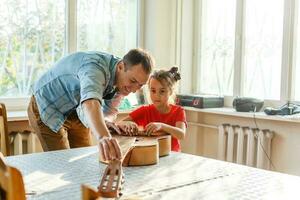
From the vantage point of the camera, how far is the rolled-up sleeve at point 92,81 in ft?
4.96

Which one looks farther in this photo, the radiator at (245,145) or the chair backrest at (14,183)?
the radiator at (245,145)

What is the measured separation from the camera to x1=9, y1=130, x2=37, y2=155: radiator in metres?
2.69

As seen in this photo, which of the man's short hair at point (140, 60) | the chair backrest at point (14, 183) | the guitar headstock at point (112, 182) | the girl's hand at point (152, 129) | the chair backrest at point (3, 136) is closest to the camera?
the chair backrest at point (14, 183)

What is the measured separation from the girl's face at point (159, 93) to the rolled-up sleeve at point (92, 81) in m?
0.69

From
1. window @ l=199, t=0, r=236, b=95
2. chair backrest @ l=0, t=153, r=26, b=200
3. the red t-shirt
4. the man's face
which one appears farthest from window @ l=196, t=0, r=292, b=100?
chair backrest @ l=0, t=153, r=26, b=200

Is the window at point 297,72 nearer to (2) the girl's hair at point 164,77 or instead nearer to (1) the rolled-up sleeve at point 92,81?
(2) the girl's hair at point 164,77

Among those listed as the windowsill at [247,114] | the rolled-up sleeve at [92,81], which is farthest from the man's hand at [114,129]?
the windowsill at [247,114]

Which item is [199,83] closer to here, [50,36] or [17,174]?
[50,36]

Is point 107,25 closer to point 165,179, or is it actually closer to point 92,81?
point 92,81

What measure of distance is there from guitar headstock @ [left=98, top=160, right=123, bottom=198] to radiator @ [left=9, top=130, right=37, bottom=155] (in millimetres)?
1565

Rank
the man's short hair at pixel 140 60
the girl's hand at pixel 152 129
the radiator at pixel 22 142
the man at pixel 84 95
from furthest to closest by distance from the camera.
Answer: the radiator at pixel 22 142 < the girl's hand at pixel 152 129 < the man's short hair at pixel 140 60 < the man at pixel 84 95

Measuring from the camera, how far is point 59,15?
10.3ft

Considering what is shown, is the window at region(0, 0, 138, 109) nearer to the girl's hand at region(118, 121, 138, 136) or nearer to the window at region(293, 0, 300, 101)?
the girl's hand at region(118, 121, 138, 136)

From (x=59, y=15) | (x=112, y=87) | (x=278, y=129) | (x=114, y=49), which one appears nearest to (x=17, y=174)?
(x=112, y=87)
